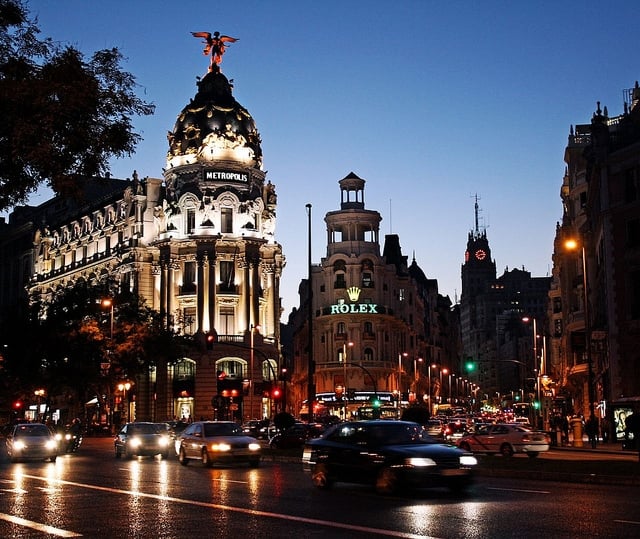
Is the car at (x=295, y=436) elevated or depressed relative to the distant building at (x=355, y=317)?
depressed

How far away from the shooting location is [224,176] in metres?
94.7

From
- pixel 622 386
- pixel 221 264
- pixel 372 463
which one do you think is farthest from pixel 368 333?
pixel 372 463

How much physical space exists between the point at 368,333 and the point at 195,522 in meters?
97.3

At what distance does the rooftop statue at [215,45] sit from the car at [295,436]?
57.7 meters

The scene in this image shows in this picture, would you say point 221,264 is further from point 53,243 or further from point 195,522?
point 195,522

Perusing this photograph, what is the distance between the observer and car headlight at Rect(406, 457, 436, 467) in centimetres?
1909

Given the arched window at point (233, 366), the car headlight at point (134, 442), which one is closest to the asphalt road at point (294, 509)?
the car headlight at point (134, 442)

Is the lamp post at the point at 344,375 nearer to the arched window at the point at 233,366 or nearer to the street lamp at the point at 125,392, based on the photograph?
the arched window at the point at 233,366

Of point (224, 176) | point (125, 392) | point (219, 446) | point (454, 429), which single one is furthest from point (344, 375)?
point (219, 446)

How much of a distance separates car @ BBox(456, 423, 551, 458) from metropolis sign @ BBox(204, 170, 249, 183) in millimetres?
57557

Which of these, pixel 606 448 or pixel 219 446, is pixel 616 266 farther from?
pixel 219 446

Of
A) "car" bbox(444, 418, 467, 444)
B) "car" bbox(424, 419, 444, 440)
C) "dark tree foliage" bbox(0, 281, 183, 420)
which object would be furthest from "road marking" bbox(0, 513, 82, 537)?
"dark tree foliage" bbox(0, 281, 183, 420)

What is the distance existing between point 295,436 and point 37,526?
105ft

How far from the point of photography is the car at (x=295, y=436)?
149 ft
